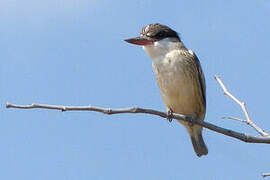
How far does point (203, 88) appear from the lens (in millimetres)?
5246

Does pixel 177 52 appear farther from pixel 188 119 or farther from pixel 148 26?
pixel 188 119

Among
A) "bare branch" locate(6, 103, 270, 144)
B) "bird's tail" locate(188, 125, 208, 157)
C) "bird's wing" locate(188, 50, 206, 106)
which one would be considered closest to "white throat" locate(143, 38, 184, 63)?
"bird's wing" locate(188, 50, 206, 106)

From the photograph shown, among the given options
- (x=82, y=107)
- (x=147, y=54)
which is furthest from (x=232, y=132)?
(x=147, y=54)

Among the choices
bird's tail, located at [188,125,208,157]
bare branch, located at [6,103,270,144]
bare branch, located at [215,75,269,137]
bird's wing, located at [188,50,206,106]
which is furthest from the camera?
bird's tail, located at [188,125,208,157]

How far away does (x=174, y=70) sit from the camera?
194 inches

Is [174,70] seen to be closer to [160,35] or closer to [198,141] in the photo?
[160,35]

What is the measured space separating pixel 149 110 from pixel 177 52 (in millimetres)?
2113

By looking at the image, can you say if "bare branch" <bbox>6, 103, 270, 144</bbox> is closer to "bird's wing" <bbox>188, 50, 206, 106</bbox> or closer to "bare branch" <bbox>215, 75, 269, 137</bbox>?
"bare branch" <bbox>215, 75, 269, 137</bbox>

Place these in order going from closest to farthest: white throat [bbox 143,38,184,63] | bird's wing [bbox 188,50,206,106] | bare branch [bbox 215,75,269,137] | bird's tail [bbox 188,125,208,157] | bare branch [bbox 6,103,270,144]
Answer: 1. bare branch [bbox 6,103,270,144]
2. bare branch [bbox 215,75,269,137]
3. white throat [bbox 143,38,184,63]
4. bird's wing [bbox 188,50,206,106]
5. bird's tail [bbox 188,125,208,157]

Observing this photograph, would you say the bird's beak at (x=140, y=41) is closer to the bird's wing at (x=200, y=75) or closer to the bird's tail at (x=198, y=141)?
A: the bird's wing at (x=200, y=75)

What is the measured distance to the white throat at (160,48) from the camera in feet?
16.6

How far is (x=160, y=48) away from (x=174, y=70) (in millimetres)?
325

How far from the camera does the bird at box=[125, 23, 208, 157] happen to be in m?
4.94

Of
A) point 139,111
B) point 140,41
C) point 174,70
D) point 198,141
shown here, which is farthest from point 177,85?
point 139,111
